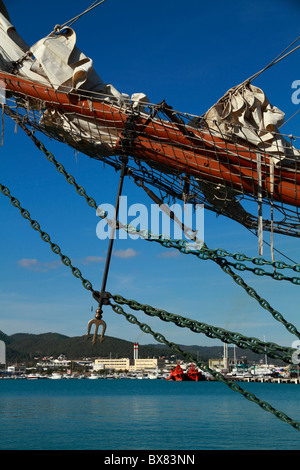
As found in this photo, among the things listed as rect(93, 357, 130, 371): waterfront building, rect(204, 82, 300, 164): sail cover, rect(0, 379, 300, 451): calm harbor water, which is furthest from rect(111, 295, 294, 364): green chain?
rect(93, 357, 130, 371): waterfront building

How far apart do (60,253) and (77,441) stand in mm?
26901

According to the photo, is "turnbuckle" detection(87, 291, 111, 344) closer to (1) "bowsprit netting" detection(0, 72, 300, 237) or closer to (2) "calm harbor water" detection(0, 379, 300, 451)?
(1) "bowsprit netting" detection(0, 72, 300, 237)

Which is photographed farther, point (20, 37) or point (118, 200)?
point (20, 37)

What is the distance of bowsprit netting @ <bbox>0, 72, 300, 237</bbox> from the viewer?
5449mm

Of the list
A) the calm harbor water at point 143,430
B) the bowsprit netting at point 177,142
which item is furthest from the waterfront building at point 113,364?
the bowsprit netting at point 177,142

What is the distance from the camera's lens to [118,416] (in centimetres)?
4247

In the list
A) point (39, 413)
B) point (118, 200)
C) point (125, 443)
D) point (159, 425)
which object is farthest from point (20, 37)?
point (39, 413)

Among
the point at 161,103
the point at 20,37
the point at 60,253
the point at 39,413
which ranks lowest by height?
the point at 39,413

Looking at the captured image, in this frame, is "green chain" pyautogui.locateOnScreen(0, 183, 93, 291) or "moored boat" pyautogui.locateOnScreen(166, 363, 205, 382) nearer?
"green chain" pyautogui.locateOnScreen(0, 183, 93, 291)

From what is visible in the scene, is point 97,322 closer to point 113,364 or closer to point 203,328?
point 203,328

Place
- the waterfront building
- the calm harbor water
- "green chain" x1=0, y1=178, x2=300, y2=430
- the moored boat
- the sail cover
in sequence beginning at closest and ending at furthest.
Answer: "green chain" x1=0, y1=178, x2=300, y2=430 → the sail cover → the calm harbor water → the moored boat → the waterfront building

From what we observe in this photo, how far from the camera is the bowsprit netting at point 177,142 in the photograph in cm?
545

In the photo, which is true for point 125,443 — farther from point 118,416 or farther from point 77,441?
point 118,416

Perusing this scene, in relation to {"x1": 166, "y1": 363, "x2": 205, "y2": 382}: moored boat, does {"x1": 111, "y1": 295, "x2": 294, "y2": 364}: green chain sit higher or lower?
higher
